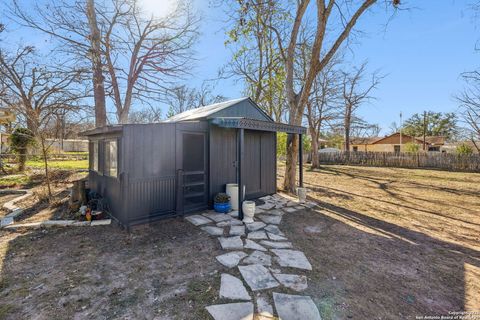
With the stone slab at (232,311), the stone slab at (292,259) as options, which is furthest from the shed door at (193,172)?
the stone slab at (232,311)

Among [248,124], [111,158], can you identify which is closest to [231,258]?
[248,124]

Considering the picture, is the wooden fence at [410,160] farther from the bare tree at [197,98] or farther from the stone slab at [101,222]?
the stone slab at [101,222]

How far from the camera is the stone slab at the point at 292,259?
9.59ft

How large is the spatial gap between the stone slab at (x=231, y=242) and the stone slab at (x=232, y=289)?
2.57 ft

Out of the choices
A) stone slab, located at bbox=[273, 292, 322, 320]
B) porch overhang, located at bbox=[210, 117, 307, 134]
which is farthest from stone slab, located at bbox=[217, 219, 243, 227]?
stone slab, located at bbox=[273, 292, 322, 320]

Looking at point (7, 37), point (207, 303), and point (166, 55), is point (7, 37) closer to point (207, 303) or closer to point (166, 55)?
point (166, 55)

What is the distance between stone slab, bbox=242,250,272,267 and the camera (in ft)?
9.72

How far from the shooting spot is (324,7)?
21.4 ft

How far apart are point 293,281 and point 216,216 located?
2.65 metres

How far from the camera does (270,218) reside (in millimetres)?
4895

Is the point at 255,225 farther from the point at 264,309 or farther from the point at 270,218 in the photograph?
the point at 264,309

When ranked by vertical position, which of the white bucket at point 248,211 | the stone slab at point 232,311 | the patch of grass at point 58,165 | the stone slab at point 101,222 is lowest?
the stone slab at point 232,311

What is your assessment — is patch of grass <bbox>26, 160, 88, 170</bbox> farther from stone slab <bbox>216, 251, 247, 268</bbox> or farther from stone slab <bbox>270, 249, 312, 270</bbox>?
stone slab <bbox>270, 249, 312, 270</bbox>

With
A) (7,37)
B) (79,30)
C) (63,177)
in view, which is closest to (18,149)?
(63,177)
